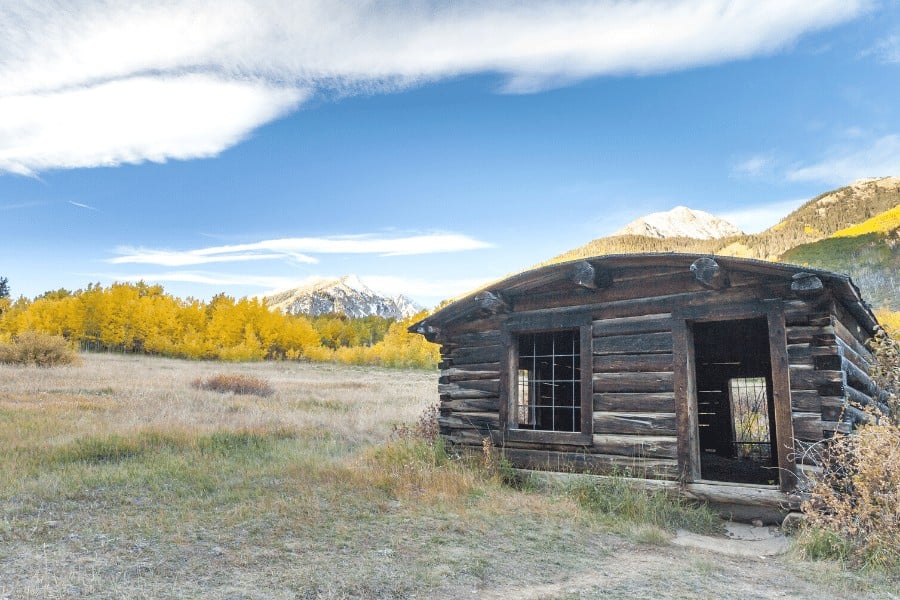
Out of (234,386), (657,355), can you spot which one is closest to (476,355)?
(657,355)

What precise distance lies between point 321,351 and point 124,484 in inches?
1789

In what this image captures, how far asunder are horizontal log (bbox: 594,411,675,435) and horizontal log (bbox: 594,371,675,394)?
0.31m

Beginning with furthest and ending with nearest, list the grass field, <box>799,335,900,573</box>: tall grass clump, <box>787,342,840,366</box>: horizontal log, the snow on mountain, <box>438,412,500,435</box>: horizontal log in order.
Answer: the snow on mountain
<box>438,412,500,435</box>: horizontal log
<box>787,342,840,366</box>: horizontal log
<box>799,335,900,573</box>: tall grass clump
the grass field

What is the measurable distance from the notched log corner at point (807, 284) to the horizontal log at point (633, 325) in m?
1.55

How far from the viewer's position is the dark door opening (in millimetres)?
9914

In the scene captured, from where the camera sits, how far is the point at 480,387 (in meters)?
9.16

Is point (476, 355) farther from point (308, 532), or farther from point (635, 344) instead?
point (308, 532)

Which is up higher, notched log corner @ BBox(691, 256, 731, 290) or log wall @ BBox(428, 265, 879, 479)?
notched log corner @ BBox(691, 256, 731, 290)

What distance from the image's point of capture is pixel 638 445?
7430mm

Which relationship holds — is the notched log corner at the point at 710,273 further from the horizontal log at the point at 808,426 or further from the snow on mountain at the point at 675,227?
the snow on mountain at the point at 675,227

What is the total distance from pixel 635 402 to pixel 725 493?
1.47 meters

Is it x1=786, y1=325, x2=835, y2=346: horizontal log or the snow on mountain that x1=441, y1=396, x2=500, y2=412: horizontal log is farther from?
the snow on mountain

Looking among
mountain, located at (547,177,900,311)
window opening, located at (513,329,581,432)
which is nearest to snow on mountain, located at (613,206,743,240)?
mountain, located at (547,177,900,311)

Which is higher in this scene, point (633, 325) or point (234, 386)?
point (633, 325)
